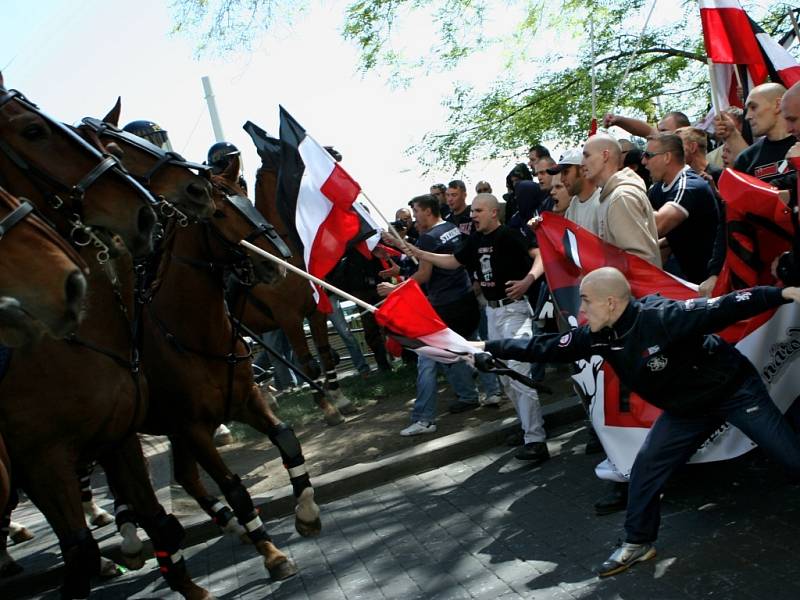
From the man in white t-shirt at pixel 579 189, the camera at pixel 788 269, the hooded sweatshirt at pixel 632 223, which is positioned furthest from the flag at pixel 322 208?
the camera at pixel 788 269

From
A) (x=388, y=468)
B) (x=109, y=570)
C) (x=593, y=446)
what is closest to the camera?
(x=109, y=570)

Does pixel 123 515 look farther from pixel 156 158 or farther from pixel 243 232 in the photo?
pixel 156 158

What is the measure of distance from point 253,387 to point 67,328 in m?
3.32

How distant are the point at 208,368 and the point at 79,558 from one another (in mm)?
1629

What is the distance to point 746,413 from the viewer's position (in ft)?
16.2

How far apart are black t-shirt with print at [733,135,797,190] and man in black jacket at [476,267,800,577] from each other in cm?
136

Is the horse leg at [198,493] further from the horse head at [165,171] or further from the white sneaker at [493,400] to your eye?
the white sneaker at [493,400]

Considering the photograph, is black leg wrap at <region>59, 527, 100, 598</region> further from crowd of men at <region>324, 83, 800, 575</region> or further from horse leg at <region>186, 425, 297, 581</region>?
crowd of men at <region>324, 83, 800, 575</region>

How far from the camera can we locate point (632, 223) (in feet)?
20.6

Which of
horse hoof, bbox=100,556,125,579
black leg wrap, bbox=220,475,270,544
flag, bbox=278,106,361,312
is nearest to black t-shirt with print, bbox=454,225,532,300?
flag, bbox=278,106,361,312

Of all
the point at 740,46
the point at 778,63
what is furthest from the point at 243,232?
the point at 778,63

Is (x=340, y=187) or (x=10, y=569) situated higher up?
(x=340, y=187)

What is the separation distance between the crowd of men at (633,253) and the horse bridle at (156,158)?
5.07ft

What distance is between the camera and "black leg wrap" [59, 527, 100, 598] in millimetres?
5195
